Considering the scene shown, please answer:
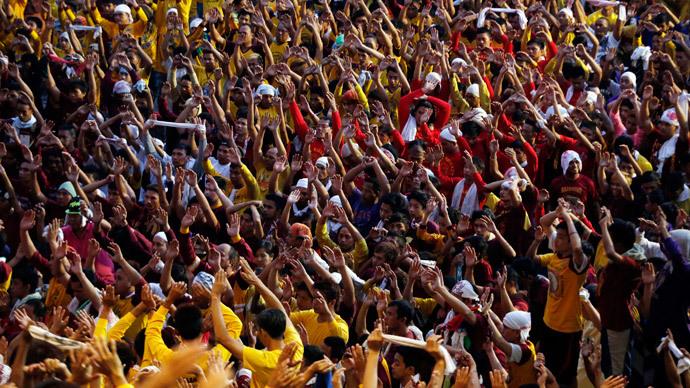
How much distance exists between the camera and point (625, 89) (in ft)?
37.1

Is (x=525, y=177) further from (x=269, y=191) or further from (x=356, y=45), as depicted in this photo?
(x=356, y=45)

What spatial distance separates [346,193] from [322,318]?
271 cm

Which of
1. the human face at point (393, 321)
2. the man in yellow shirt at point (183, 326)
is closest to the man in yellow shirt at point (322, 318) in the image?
the human face at point (393, 321)

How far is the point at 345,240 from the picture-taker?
9344 millimetres

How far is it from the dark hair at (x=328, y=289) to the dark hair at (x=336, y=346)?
29.8 inches

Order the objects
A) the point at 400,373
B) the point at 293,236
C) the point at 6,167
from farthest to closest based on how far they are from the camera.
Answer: the point at 6,167, the point at 293,236, the point at 400,373

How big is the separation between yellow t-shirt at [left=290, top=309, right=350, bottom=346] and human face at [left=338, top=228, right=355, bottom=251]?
144cm

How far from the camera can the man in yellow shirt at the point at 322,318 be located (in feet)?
25.5

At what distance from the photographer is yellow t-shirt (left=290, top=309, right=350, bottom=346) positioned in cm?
775

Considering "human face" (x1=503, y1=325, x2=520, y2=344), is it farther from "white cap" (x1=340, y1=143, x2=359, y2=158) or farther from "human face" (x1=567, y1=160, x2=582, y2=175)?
"white cap" (x1=340, y1=143, x2=359, y2=158)

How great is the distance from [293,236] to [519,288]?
5.94 ft

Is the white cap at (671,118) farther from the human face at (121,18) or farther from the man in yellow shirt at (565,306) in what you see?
the human face at (121,18)

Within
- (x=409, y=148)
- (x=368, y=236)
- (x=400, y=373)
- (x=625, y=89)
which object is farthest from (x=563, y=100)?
(x=400, y=373)

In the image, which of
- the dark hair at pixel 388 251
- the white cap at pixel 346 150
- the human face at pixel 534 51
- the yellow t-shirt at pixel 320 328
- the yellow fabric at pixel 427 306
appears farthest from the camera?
the human face at pixel 534 51
